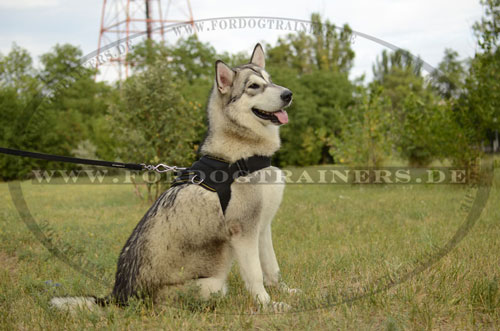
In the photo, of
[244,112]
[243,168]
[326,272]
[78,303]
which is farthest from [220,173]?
[326,272]

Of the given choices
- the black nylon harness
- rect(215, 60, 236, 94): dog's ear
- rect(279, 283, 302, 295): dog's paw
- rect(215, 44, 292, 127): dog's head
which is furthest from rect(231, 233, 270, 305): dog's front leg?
rect(215, 60, 236, 94): dog's ear

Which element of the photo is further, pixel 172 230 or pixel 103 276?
pixel 103 276

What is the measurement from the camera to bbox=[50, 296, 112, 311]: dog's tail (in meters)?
3.24

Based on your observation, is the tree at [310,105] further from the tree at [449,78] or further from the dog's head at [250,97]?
the dog's head at [250,97]

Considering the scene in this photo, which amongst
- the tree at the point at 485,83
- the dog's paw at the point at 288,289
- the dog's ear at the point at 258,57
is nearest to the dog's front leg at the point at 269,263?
the dog's paw at the point at 288,289

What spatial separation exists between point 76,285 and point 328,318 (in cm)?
282

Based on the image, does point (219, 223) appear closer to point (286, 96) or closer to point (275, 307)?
point (275, 307)

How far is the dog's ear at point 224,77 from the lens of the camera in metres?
3.52

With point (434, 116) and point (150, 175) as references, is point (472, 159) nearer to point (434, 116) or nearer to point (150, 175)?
point (434, 116)

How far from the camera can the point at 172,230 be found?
3195 mm

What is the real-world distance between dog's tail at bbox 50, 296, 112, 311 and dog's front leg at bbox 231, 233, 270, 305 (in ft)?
3.95

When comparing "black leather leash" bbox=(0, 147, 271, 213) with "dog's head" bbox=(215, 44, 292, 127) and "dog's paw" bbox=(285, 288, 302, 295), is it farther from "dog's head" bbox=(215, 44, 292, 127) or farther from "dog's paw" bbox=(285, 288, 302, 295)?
"dog's paw" bbox=(285, 288, 302, 295)

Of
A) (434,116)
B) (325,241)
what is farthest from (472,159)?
(325,241)

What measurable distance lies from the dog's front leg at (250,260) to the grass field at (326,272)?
20cm
